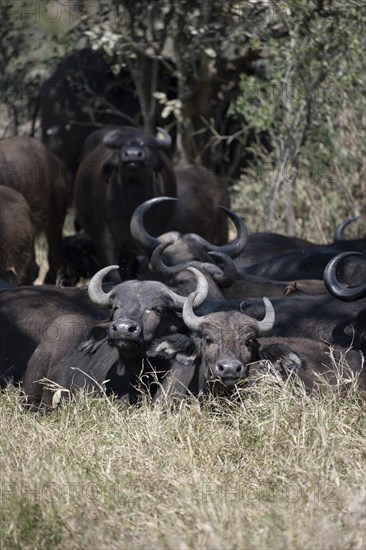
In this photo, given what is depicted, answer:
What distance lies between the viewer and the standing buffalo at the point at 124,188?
1218cm

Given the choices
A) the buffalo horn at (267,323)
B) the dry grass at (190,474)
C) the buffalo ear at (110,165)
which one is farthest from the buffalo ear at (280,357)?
the buffalo ear at (110,165)

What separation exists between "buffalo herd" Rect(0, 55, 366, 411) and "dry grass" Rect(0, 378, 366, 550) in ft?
1.35

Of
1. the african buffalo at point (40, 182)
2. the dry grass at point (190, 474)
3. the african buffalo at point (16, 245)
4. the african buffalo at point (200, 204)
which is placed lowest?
the african buffalo at point (200, 204)

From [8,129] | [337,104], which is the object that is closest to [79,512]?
[337,104]

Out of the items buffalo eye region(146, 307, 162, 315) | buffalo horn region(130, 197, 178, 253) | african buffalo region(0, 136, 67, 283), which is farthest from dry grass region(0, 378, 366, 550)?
african buffalo region(0, 136, 67, 283)

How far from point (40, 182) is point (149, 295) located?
5.75m

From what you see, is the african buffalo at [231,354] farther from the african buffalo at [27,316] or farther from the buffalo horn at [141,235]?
the buffalo horn at [141,235]

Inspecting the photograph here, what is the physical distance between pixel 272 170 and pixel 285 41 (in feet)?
5.37

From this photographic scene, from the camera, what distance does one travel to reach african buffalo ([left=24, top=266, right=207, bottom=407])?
7594 millimetres

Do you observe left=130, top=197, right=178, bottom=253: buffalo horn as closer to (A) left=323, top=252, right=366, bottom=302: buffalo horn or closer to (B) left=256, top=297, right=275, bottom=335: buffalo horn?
(A) left=323, top=252, right=366, bottom=302: buffalo horn

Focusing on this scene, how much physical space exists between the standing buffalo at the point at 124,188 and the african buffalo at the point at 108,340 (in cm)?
379

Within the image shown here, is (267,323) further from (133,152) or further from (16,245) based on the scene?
(133,152)

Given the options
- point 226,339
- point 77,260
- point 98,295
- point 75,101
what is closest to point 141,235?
point 98,295

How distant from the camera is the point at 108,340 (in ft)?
24.7
